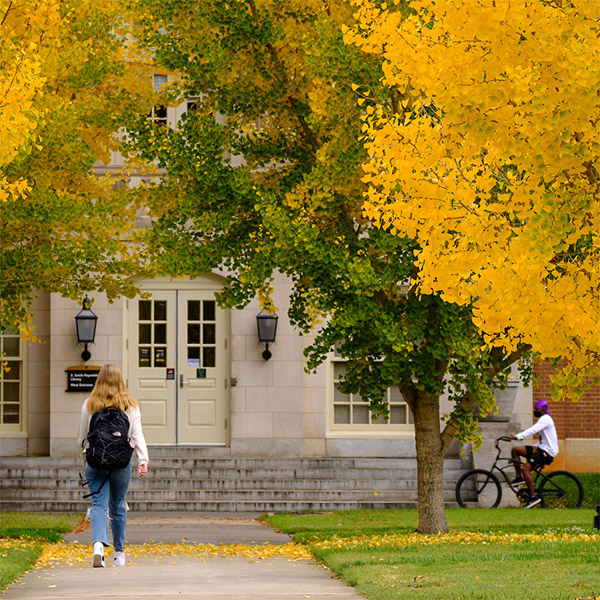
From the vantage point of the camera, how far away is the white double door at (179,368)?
20.8 meters

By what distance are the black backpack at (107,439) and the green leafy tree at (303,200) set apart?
9.92ft

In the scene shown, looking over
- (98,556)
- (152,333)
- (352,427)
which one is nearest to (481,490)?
(352,427)

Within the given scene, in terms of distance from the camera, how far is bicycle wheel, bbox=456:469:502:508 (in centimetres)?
1834

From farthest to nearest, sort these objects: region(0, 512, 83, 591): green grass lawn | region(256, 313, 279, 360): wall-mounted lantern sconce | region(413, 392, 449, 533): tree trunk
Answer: region(256, 313, 279, 360): wall-mounted lantern sconce → region(413, 392, 449, 533): tree trunk → region(0, 512, 83, 591): green grass lawn

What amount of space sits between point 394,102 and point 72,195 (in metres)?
4.23

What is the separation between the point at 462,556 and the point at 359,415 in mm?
10587

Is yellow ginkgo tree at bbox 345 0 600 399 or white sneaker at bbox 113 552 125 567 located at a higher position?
yellow ginkgo tree at bbox 345 0 600 399

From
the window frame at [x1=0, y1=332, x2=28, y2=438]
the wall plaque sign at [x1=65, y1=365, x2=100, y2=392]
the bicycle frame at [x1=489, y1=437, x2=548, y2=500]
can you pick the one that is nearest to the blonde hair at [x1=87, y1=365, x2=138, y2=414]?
the bicycle frame at [x1=489, y1=437, x2=548, y2=500]

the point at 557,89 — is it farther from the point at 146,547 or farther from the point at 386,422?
the point at 386,422

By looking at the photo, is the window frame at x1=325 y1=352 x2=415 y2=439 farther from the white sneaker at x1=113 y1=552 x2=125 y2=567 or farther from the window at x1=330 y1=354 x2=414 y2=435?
the white sneaker at x1=113 y1=552 x2=125 y2=567

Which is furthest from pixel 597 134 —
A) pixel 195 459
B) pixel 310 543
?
pixel 195 459

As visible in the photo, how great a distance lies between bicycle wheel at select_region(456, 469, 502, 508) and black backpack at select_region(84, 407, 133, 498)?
9.59 metres

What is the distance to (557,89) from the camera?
268 inches

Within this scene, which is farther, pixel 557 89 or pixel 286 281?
pixel 286 281
